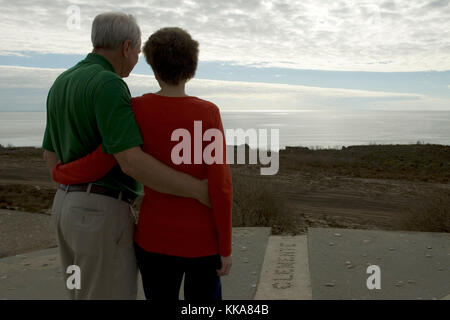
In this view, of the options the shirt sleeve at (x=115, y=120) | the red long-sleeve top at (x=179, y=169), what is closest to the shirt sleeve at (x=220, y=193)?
the red long-sleeve top at (x=179, y=169)

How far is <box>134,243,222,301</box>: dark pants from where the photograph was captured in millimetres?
1724

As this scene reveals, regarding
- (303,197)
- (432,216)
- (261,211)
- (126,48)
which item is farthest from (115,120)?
(303,197)

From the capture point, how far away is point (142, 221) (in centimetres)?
174

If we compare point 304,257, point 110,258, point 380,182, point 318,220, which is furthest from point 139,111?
point 380,182

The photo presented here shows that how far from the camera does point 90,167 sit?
1.69 m

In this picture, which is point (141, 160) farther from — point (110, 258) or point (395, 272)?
point (395, 272)

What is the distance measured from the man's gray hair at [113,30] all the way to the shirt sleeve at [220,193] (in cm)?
50

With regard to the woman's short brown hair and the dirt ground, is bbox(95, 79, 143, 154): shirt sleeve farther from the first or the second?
the dirt ground

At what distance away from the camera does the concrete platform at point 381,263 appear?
10.8 feet

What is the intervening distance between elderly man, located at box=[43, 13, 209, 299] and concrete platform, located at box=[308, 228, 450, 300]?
190cm

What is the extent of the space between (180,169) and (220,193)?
18 cm

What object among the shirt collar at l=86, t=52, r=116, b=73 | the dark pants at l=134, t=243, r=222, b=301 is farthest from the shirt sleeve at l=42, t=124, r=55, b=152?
the dark pants at l=134, t=243, r=222, b=301

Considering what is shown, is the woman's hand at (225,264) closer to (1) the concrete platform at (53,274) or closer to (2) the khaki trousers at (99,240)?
(2) the khaki trousers at (99,240)
